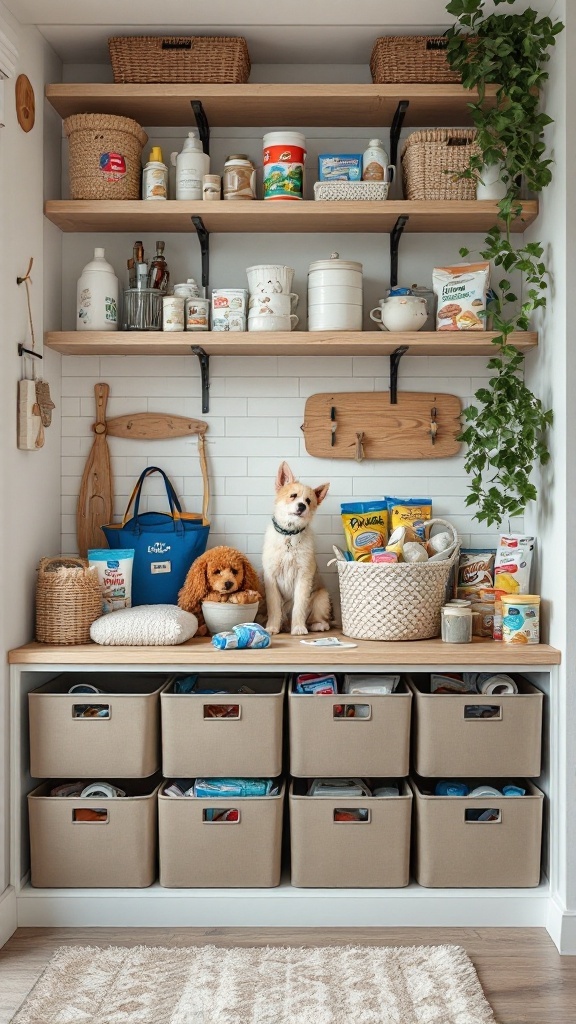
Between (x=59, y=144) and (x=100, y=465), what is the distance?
1.08m

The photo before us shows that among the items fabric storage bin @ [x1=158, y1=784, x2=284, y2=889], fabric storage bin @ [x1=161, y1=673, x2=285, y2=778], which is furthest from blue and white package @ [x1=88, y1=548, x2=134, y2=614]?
fabric storage bin @ [x1=158, y1=784, x2=284, y2=889]

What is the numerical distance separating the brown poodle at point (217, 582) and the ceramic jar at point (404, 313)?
859 millimetres

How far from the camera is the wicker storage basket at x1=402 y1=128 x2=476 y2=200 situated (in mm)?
2723

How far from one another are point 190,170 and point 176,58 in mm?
330

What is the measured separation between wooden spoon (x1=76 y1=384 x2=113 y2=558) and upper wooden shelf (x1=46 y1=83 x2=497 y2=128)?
89 cm

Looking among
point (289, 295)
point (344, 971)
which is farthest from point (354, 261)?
point (344, 971)

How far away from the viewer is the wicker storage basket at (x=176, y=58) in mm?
2707

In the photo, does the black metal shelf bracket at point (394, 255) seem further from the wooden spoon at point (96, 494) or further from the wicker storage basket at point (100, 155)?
the wooden spoon at point (96, 494)

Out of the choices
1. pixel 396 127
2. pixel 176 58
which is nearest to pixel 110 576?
pixel 176 58

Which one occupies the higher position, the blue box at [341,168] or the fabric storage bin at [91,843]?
the blue box at [341,168]

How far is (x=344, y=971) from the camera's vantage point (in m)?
2.24

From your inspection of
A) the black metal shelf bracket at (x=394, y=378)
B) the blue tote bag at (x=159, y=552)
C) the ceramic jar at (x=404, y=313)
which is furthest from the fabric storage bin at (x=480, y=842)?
the ceramic jar at (x=404, y=313)

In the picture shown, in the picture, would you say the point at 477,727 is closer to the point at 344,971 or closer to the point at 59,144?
the point at 344,971

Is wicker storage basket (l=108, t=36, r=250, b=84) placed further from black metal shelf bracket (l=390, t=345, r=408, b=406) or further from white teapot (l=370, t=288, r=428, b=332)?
black metal shelf bracket (l=390, t=345, r=408, b=406)
